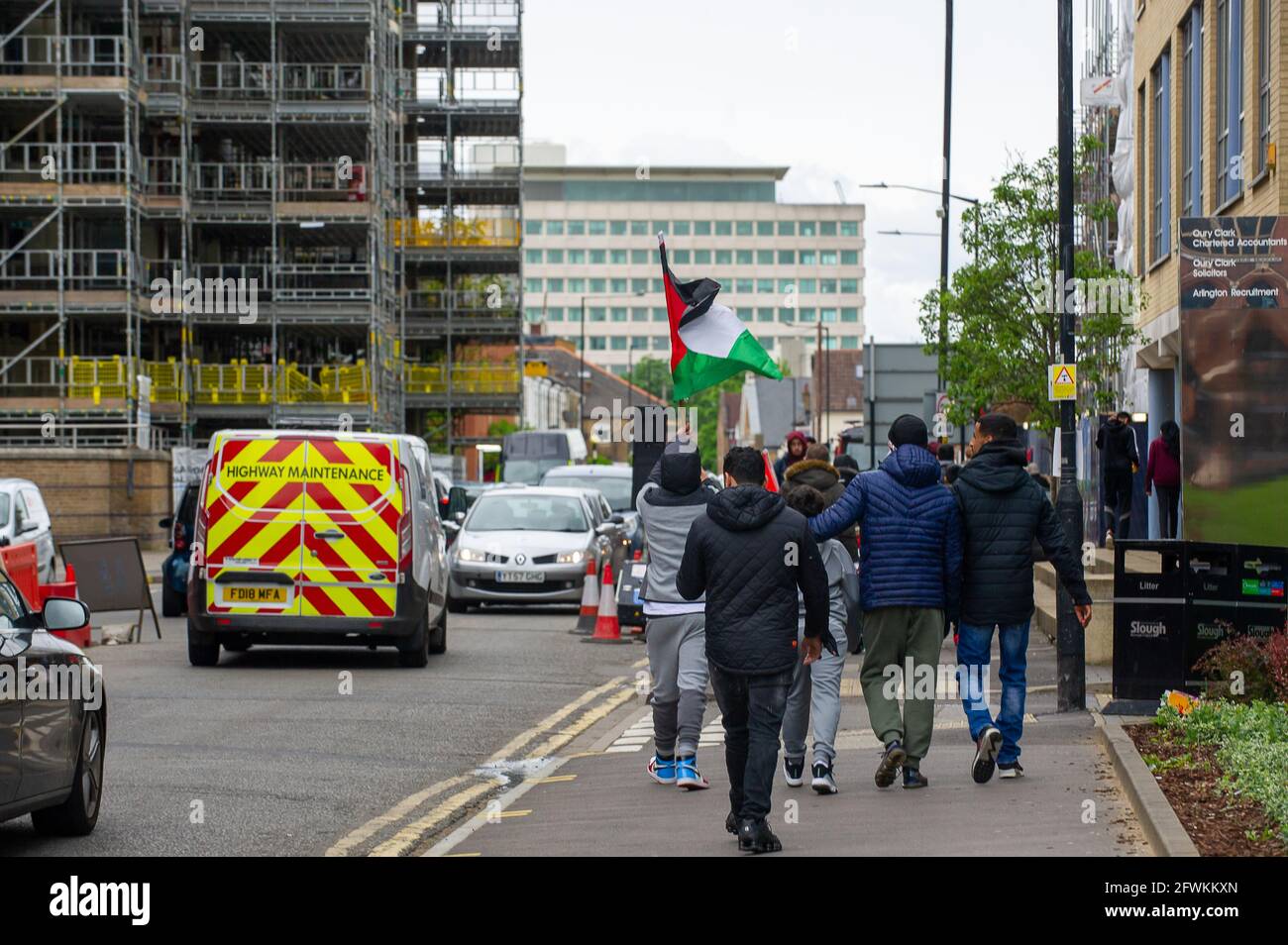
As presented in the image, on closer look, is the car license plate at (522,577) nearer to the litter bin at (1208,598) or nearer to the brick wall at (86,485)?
the litter bin at (1208,598)

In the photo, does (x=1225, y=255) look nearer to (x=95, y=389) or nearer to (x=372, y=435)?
(x=372, y=435)

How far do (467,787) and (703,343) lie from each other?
189 inches

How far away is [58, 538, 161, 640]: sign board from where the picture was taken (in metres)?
21.5

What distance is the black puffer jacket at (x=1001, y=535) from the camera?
1078 cm

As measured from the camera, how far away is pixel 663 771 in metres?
11.4

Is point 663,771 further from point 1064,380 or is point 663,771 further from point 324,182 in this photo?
point 324,182

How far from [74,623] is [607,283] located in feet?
560

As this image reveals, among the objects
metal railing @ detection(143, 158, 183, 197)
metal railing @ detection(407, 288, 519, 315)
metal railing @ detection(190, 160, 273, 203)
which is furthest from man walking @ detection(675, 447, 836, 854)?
metal railing @ detection(407, 288, 519, 315)

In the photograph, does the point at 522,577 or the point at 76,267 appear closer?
the point at 522,577

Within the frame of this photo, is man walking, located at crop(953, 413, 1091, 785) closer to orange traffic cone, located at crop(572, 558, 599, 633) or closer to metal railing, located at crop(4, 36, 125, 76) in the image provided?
orange traffic cone, located at crop(572, 558, 599, 633)

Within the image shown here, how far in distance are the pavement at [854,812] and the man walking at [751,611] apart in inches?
14.6

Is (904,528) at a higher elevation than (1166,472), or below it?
higher

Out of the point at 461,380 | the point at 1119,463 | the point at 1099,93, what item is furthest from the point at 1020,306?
the point at 461,380
